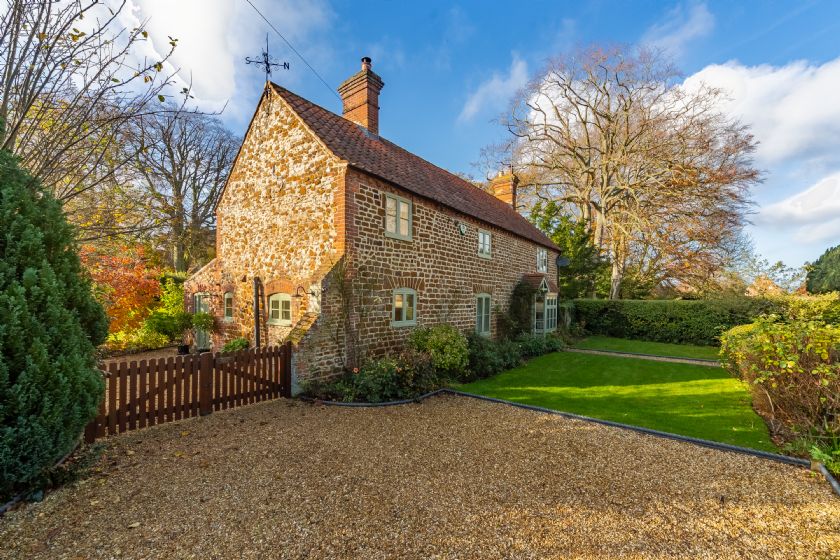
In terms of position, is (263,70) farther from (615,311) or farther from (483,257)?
(615,311)

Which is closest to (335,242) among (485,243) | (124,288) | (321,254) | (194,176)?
(321,254)

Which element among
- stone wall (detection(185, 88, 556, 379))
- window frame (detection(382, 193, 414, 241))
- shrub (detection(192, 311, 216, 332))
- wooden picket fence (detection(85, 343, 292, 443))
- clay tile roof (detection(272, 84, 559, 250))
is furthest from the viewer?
shrub (detection(192, 311, 216, 332))

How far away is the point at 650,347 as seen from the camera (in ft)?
56.0

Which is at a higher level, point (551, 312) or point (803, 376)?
point (551, 312)

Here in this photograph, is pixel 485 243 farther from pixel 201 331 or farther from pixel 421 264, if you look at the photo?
pixel 201 331

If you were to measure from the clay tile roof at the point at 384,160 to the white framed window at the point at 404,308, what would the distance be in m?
2.95

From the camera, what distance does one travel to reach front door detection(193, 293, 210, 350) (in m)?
13.1

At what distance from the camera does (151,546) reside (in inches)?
129

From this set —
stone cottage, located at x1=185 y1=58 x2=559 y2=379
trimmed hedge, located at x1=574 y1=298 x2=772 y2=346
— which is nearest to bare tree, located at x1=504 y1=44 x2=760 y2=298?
trimmed hedge, located at x1=574 y1=298 x2=772 y2=346

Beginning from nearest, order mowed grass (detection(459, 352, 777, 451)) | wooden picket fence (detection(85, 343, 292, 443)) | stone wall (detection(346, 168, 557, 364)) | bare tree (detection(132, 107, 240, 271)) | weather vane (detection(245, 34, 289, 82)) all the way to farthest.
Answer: wooden picket fence (detection(85, 343, 292, 443))
mowed grass (detection(459, 352, 777, 451))
stone wall (detection(346, 168, 557, 364))
weather vane (detection(245, 34, 289, 82))
bare tree (detection(132, 107, 240, 271))

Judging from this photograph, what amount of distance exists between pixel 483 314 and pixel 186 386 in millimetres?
10275

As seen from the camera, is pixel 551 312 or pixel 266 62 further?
pixel 551 312

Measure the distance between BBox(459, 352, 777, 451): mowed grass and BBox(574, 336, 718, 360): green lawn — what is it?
273cm

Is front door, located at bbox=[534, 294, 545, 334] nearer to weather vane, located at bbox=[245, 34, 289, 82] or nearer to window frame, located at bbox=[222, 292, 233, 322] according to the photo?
window frame, located at bbox=[222, 292, 233, 322]
